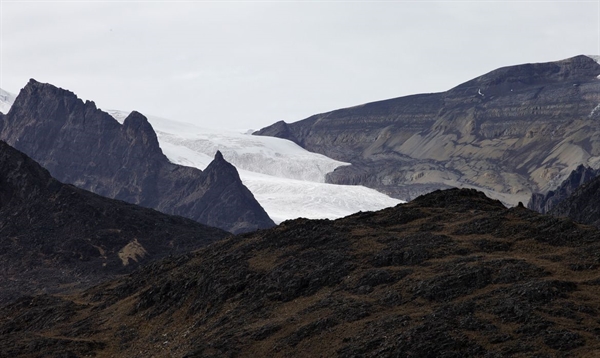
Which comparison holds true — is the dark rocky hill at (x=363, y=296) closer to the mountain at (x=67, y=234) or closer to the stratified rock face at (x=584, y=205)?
the mountain at (x=67, y=234)

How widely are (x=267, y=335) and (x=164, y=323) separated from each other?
37.2 ft

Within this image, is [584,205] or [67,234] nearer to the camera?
[67,234]

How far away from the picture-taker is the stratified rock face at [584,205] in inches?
5738

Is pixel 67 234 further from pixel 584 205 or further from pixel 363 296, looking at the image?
pixel 363 296

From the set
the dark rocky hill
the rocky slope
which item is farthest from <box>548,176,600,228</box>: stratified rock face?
the dark rocky hill

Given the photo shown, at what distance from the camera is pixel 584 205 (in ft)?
497

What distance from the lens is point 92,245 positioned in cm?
13950

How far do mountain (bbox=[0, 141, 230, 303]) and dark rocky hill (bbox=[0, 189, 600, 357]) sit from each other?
43.2 m

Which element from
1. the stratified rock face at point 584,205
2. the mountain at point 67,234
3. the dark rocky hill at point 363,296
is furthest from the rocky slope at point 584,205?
the dark rocky hill at point 363,296

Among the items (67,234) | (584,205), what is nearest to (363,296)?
(67,234)

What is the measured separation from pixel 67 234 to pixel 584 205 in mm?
63329

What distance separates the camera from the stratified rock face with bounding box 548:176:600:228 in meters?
146

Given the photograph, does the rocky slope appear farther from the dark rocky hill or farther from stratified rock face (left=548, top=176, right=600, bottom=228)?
the dark rocky hill

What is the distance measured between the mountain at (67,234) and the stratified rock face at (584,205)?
4363 centimetres
